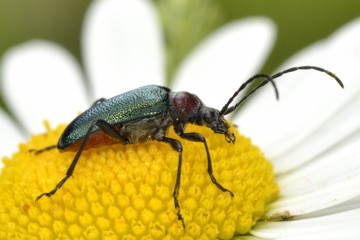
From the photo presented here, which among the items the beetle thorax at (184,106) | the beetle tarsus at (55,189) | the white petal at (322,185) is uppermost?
the beetle thorax at (184,106)

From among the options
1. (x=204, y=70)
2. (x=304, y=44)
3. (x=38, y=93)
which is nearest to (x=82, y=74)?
(x=38, y=93)

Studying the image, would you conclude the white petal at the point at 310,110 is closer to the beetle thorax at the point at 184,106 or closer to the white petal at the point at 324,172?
the white petal at the point at 324,172

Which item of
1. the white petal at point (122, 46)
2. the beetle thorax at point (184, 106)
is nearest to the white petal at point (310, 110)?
the beetle thorax at point (184, 106)

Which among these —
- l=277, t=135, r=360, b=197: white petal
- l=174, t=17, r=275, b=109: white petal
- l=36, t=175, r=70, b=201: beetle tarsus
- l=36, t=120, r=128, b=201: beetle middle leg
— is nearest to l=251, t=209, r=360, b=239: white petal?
l=277, t=135, r=360, b=197: white petal

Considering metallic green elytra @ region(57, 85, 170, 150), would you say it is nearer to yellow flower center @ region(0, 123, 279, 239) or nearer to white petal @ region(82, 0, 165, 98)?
yellow flower center @ region(0, 123, 279, 239)

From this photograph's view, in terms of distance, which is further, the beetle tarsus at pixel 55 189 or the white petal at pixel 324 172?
the white petal at pixel 324 172
